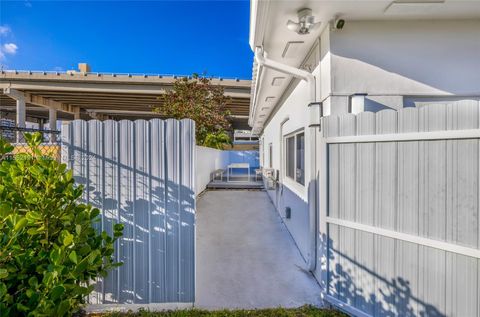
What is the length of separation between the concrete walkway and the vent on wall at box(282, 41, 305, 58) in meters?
3.34

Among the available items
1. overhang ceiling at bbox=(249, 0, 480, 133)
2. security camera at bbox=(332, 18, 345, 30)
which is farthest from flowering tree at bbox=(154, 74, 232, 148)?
security camera at bbox=(332, 18, 345, 30)

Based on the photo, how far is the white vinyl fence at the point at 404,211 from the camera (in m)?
1.78

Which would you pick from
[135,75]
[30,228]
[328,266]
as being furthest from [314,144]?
[135,75]

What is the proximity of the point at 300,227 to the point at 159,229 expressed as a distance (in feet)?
8.21

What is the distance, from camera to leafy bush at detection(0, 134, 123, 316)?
1682mm

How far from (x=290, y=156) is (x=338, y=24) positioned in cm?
325

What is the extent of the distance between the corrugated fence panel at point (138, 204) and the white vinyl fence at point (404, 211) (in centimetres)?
167

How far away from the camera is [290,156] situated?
558cm

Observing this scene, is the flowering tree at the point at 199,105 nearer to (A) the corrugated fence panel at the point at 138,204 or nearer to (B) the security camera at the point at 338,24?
(A) the corrugated fence panel at the point at 138,204

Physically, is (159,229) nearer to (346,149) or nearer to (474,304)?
(346,149)

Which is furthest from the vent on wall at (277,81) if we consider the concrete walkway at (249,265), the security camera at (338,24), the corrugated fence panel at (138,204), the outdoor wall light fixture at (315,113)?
the concrete walkway at (249,265)

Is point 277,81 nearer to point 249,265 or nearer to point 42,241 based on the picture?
point 249,265

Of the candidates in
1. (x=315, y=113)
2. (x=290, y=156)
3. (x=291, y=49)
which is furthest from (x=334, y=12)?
(x=290, y=156)

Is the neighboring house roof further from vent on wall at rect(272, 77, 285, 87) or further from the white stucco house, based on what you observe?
the white stucco house
